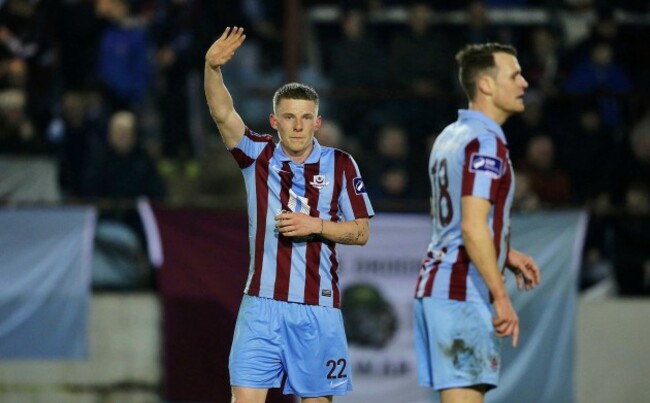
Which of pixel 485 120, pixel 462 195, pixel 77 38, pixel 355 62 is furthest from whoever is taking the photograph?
pixel 77 38

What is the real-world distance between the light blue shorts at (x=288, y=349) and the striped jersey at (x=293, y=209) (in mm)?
63

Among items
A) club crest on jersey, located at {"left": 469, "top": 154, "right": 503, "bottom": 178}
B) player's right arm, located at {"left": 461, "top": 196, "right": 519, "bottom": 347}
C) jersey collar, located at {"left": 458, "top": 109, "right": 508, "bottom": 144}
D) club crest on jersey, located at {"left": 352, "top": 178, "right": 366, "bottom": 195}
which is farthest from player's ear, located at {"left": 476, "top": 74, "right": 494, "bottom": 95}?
club crest on jersey, located at {"left": 352, "top": 178, "right": 366, "bottom": 195}

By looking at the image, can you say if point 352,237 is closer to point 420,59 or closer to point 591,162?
point 591,162

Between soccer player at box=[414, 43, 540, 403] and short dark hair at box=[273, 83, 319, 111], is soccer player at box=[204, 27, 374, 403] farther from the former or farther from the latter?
soccer player at box=[414, 43, 540, 403]

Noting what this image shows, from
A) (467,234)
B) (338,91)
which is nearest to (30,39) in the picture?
(338,91)

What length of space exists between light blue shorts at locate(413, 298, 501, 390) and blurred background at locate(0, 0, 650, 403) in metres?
4.21

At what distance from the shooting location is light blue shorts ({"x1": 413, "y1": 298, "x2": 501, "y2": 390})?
18.4ft

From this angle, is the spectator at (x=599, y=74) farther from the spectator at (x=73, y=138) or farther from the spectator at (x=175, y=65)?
the spectator at (x=73, y=138)

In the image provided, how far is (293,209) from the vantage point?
595cm

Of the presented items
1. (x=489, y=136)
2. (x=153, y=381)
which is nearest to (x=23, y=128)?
(x=153, y=381)

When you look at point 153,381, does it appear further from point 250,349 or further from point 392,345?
point 250,349

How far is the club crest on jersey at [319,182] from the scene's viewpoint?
A: 5984mm

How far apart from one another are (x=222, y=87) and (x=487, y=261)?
4.96 ft

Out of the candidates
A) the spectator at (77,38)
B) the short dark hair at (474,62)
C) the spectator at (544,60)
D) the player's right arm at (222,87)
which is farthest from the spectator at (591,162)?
the player's right arm at (222,87)
